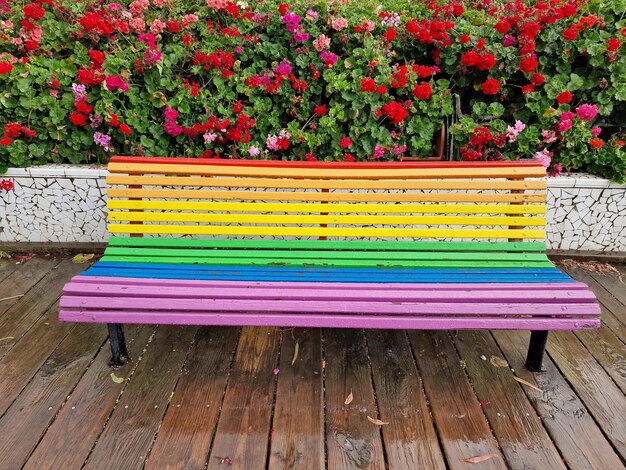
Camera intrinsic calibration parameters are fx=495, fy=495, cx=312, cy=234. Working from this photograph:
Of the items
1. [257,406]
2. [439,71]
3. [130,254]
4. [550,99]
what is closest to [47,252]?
[130,254]

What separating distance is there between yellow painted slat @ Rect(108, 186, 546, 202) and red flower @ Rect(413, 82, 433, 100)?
982mm

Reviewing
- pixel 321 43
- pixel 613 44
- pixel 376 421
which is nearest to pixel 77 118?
pixel 321 43

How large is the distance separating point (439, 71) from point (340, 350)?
79.6 inches

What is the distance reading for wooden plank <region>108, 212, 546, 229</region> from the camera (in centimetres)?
243

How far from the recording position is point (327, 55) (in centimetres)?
321

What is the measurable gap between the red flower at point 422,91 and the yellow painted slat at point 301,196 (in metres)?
0.98

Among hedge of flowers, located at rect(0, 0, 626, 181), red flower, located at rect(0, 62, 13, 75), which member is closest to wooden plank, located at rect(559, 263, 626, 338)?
hedge of flowers, located at rect(0, 0, 626, 181)

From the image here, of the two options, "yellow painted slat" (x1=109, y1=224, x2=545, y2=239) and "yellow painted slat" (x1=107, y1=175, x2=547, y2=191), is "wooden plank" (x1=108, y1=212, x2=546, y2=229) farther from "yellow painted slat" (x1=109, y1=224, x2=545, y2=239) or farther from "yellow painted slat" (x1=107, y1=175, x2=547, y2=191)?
"yellow painted slat" (x1=107, y1=175, x2=547, y2=191)

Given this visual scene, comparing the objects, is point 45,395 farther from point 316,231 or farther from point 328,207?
point 328,207

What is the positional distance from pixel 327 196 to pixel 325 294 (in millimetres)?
645

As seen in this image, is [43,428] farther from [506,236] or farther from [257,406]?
[506,236]

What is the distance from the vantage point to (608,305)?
2.86 m

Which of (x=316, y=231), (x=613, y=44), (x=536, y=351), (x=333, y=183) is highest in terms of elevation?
(x=613, y=44)

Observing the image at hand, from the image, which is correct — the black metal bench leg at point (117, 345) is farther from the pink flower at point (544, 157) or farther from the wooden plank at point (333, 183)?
the pink flower at point (544, 157)
